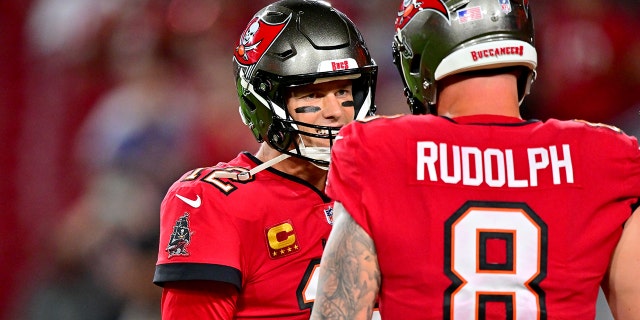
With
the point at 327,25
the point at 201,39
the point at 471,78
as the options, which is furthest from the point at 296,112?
the point at 201,39

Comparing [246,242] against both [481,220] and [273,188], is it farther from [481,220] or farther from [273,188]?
[481,220]

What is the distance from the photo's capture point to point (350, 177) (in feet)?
5.11

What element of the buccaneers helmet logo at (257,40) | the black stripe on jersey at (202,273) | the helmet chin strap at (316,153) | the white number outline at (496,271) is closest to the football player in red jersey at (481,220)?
the white number outline at (496,271)

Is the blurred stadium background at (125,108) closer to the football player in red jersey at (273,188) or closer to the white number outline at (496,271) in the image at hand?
the football player in red jersey at (273,188)

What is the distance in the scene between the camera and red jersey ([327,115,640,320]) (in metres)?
1.52

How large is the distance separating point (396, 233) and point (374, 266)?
0.27 feet

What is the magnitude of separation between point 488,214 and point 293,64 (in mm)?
→ 959

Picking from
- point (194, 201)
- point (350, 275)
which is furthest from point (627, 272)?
point (194, 201)

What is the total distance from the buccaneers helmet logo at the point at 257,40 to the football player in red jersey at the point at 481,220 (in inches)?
33.2

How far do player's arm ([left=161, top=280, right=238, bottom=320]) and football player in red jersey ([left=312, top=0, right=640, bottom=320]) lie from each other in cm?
57

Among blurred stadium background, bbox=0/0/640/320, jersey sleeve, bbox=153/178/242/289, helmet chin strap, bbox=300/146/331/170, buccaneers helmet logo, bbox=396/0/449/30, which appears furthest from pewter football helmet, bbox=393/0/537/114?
blurred stadium background, bbox=0/0/640/320

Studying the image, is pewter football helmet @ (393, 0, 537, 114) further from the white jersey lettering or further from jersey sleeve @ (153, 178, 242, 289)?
jersey sleeve @ (153, 178, 242, 289)

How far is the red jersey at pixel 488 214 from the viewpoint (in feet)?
4.98

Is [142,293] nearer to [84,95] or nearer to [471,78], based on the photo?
[84,95]
